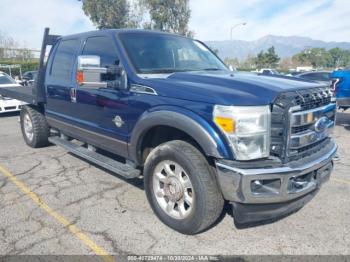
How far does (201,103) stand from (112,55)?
5.09 feet

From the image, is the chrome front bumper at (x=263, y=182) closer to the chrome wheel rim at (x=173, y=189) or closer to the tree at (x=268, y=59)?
the chrome wheel rim at (x=173, y=189)

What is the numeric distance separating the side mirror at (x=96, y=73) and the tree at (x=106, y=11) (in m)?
33.6

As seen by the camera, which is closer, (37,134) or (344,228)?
(344,228)

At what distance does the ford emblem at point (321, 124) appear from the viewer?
9.61ft

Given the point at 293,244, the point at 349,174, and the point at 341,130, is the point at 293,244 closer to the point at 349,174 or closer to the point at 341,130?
the point at 349,174

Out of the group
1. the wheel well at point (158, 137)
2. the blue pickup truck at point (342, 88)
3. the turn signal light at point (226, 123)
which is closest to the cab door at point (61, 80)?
the wheel well at point (158, 137)

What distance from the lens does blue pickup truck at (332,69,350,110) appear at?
806cm

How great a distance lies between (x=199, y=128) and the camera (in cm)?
264

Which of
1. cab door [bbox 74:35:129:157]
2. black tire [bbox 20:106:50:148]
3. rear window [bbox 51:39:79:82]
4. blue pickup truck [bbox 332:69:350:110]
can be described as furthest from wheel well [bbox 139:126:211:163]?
blue pickup truck [bbox 332:69:350:110]

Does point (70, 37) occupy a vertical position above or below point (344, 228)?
above

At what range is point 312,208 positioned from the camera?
3.56 meters

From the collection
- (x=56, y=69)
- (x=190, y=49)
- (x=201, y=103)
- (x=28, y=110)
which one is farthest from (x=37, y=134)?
(x=201, y=103)

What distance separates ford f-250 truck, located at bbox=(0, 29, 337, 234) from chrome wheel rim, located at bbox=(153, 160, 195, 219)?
0.01 meters

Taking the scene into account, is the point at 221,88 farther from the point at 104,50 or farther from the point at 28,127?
the point at 28,127
